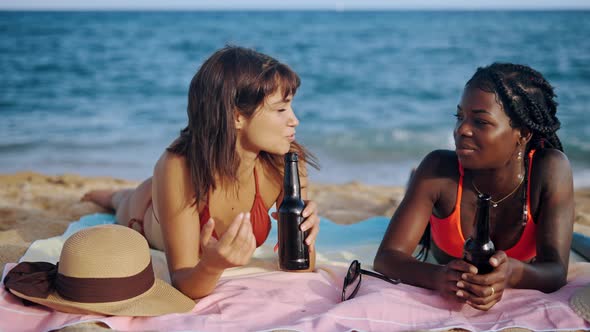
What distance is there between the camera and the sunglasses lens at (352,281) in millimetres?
3524

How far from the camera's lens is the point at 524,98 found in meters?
3.53

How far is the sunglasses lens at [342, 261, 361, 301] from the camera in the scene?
3.52 m

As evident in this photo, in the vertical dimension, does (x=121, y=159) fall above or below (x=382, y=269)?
below

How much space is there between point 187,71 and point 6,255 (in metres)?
14.8

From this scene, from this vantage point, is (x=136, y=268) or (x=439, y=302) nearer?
(x=136, y=268)

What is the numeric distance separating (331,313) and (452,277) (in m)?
0.66

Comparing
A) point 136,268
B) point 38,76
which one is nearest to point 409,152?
point 136,268

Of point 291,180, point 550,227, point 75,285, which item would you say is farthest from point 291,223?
point 550,227

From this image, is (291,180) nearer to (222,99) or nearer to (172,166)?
(222,99)

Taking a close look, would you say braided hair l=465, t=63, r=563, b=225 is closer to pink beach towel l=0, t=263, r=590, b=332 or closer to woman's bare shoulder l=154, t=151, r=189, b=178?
pink beach towel l=0, t=263, r=590, b=332

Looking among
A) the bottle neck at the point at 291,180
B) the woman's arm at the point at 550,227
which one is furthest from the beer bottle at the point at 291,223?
the woman's arm at the point at 550,227

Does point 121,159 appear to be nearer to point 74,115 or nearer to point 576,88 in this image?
point 74,115

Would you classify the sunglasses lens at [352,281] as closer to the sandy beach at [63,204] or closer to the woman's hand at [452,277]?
the woman's hand at [452,277]

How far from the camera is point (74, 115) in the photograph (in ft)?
42.0
